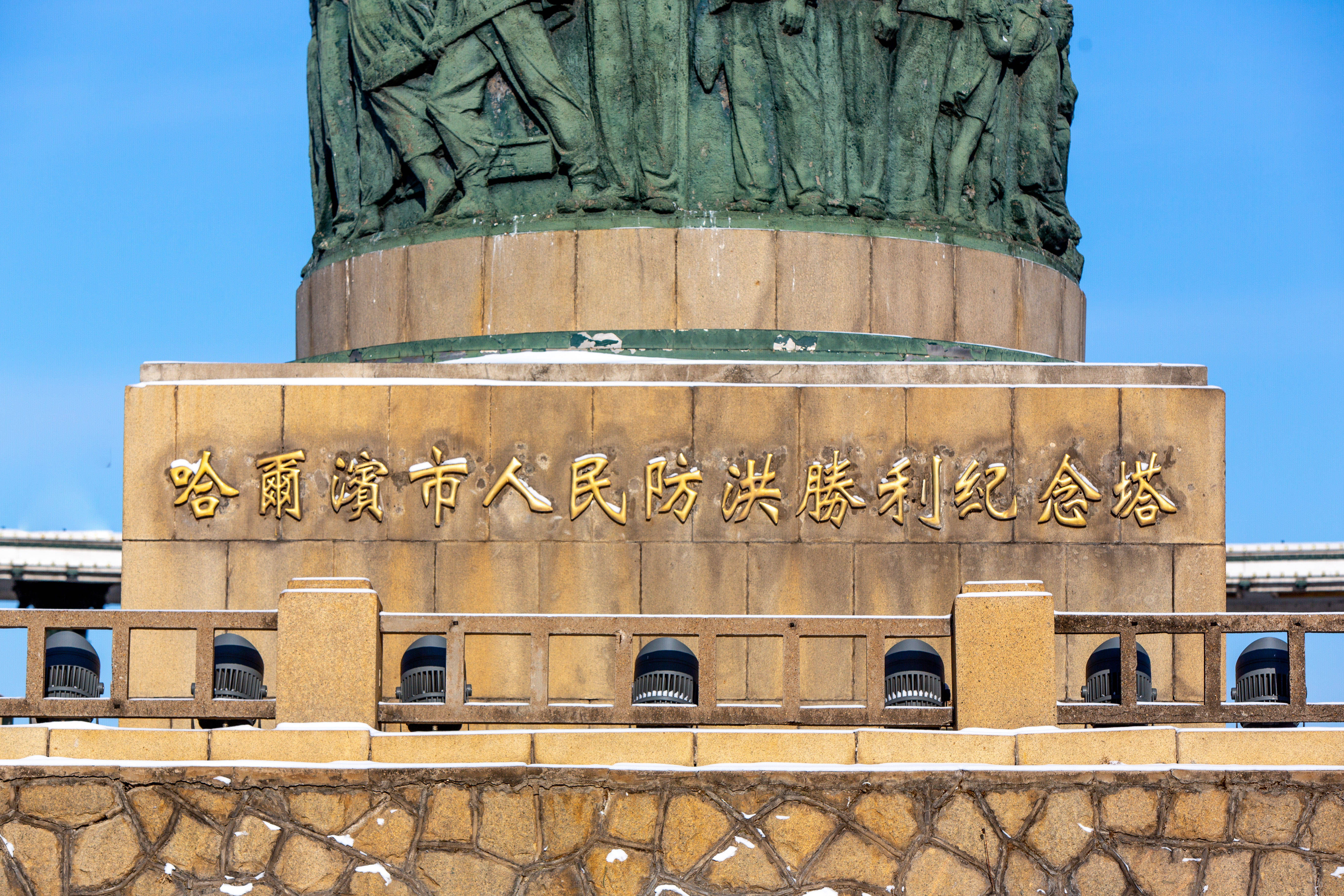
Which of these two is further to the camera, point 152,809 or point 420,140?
point 420,140

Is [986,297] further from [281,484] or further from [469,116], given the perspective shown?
[281,484]

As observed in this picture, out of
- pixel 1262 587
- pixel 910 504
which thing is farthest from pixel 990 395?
pixel 1262 587

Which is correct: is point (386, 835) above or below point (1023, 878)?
above

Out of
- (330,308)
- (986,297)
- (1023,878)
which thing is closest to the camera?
(1023,878)

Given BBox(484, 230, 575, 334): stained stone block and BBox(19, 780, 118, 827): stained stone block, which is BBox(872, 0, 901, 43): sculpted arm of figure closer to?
BBox(484, 230, 575, 334): stained stone block

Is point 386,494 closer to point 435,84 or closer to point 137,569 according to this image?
point 137,569

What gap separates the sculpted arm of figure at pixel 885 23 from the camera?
1714 cm

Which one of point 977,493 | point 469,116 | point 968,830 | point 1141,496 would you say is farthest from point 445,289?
point 968,830

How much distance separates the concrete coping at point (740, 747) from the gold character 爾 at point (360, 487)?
A: 3.36m

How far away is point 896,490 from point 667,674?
122 inches

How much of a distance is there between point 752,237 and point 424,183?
115 inches

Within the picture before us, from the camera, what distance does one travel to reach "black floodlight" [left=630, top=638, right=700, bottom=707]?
12.5 m

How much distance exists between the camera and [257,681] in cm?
1313

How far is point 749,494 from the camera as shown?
588 inches
